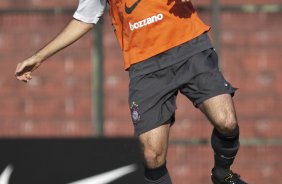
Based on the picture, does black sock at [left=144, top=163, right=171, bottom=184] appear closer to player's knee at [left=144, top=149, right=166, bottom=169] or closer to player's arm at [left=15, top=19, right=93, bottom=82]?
player's knee at [left=144, top=149, right=166, bottom=169]

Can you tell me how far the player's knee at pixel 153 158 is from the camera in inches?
261

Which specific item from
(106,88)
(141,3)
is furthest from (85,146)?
(141,3)

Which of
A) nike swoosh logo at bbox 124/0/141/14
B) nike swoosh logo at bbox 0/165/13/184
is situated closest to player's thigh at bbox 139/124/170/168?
nike swoosh logo at bbox 124/0/141/14

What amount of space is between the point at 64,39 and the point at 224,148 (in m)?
1.25

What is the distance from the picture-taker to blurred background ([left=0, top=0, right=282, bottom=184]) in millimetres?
9289

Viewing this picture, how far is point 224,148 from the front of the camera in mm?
6691

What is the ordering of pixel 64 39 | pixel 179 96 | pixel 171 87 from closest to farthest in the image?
1. pixel 171 87
2. pixel 64 39
3. pixel 179 96

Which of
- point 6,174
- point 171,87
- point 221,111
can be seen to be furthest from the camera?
point 6,174

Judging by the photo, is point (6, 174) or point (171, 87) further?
point (6, 174)

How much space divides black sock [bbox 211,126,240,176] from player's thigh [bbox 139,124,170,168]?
0.33 metres

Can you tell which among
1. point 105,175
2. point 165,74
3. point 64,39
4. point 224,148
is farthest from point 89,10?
point 105,175

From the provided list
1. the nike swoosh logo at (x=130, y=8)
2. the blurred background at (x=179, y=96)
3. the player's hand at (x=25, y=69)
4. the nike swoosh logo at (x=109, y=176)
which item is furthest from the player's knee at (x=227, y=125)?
the blurred background at (x=179, y=96)

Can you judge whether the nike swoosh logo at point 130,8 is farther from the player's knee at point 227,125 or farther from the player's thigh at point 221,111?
the player's knee at point 227,125

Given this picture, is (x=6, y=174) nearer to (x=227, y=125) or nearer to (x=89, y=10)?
(x=89, y=10)
